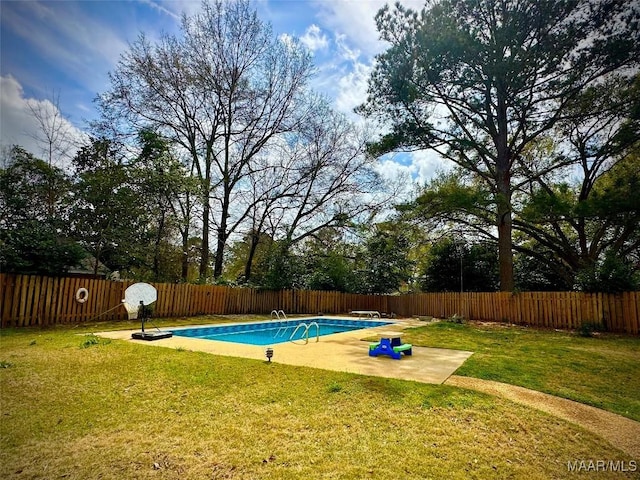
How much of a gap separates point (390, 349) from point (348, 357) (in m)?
0.73

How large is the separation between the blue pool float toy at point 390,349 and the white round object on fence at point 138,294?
521 centimetres

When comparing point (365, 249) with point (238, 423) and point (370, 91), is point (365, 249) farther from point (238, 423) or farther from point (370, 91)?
point (238, 423)

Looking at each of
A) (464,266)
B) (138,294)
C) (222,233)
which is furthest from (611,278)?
(222,233)

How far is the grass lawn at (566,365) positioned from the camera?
3883mm

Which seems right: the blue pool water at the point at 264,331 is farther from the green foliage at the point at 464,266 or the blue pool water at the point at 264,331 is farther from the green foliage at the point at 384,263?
the green foliage at the point at 464,266

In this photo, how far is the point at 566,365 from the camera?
5.36 m

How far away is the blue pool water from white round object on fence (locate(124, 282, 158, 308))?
116 centimetres

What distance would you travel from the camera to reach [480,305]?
45.2 ft

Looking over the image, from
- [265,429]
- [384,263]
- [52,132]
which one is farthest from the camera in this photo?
[384,263]

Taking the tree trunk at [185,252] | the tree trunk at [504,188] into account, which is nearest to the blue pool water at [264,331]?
the tree trunk at [504,188]

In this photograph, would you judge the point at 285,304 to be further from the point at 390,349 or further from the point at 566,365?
the point at 566,365

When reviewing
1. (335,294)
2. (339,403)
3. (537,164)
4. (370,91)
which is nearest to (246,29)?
(370,91)

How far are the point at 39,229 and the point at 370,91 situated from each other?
12374 mm

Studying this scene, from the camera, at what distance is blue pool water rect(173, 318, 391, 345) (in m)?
8.98
